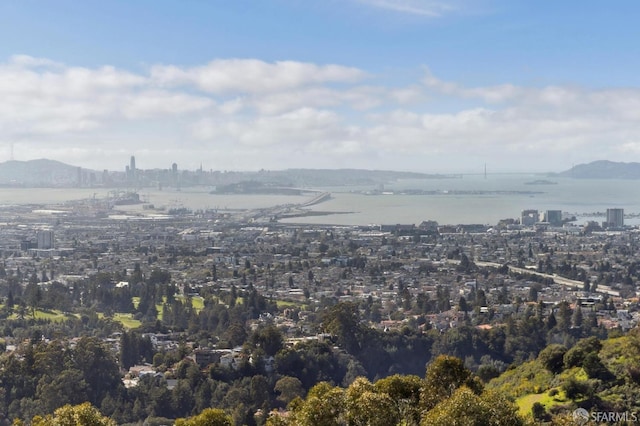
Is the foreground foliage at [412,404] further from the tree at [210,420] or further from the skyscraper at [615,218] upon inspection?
the skyscraper at [615,218]

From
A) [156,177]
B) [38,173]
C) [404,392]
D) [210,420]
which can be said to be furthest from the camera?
[156,177]

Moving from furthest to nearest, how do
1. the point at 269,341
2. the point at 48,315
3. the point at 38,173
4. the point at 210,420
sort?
1. the point at 38,173
2. the point at 48,315
3. the point at 269,341
4. the point at 210,420

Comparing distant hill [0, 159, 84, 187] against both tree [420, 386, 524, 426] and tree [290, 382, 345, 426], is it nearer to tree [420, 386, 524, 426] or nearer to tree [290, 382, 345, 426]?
tree [290, 382, 345, 426]

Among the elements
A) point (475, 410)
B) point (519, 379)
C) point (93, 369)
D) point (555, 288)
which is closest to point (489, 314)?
point (555, 288)

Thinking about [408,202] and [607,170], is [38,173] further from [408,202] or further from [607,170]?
[607,170]

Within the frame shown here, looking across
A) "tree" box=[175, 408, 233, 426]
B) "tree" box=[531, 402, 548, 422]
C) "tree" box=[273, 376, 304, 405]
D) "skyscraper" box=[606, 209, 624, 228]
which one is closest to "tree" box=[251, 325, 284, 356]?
"tree" box=[273, 376, 304, 405]

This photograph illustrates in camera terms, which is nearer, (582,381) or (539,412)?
(539,412)

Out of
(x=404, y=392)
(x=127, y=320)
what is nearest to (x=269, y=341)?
(x=127, y=320)
